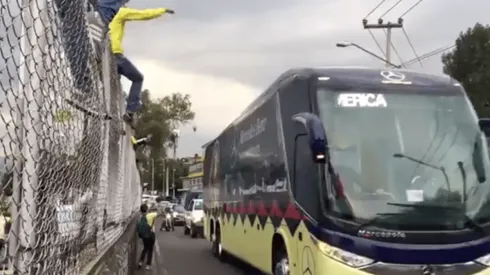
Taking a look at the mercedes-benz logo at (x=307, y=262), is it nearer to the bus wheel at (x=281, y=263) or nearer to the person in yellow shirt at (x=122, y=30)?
the bus wheel at (x=281, y=263)

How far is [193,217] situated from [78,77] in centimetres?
2726

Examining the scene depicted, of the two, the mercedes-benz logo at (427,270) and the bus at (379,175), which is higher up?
the bus at (379,175)

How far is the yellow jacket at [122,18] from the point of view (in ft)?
27.0

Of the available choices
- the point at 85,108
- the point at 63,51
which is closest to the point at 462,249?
the point at 85,108

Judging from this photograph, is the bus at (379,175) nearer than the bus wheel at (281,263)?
Yes

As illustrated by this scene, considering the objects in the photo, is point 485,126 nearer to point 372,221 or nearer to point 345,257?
point 372,221

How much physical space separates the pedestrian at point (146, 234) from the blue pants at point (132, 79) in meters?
6.94

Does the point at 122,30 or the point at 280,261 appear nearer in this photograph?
the point at 122,30

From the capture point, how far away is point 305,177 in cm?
955

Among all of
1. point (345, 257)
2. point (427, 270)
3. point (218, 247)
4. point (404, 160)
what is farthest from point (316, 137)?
point (218, 247)

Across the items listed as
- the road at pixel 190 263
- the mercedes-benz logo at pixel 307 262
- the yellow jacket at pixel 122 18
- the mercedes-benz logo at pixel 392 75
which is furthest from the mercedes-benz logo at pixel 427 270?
the road at pixel 190 263

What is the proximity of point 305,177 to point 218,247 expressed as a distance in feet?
36.3

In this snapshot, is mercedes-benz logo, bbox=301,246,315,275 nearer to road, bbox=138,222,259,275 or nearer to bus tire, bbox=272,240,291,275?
bus tire, bbox=272,240,291,275

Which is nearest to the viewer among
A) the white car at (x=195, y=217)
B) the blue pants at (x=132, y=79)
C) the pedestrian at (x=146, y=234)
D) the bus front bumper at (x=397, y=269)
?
the bus front bumper at (x=397, y=269)
